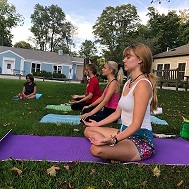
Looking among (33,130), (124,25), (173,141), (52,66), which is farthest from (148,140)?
(124,25)

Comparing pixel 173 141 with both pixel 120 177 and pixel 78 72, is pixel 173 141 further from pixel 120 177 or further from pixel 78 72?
pixel 78 72

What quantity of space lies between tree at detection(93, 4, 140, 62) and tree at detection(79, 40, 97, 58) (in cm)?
488

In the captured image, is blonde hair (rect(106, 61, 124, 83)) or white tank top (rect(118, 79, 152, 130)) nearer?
Result: white tank top (rect(118, 79, 152, 130))

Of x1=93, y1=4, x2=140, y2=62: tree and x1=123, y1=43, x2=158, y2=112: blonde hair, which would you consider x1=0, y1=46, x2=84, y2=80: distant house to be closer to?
x1=93, y1=4, x2=140, y2=62: tree

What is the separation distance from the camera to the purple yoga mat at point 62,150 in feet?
10.2

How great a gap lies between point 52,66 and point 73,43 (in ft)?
76.2

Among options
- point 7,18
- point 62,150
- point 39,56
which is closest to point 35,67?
point 39,56

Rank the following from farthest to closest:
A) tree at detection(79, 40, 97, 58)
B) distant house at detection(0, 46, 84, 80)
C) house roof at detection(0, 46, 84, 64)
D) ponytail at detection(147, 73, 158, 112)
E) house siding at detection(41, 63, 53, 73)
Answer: tree at detection(79, 40, 97, 58) < house siding at detection(41, 63, 53, 73) < house roof at detection(0, 46, 84, 64) < distant house at detection(0, 46, 84, 80) < ponytail at detection(147, 73, 158, 112)

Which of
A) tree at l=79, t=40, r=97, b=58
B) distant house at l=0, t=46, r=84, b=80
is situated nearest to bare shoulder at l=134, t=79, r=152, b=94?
distant house at l=0, t=46, r=84, b=80

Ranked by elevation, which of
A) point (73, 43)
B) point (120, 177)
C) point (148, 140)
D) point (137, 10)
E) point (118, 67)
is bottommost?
point (120, 177)

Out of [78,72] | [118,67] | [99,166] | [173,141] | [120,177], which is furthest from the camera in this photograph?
[78,72]

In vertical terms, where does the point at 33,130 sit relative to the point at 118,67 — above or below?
below

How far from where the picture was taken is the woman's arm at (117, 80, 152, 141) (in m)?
2.82

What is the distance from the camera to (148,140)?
124 inches
